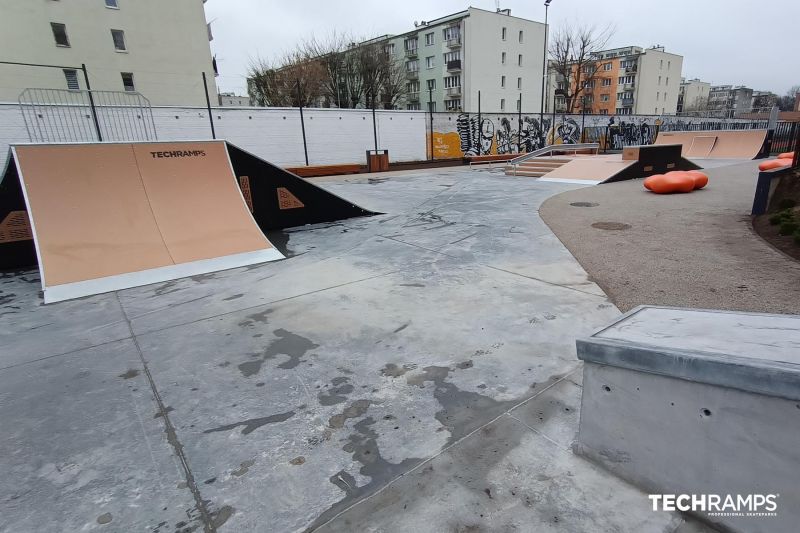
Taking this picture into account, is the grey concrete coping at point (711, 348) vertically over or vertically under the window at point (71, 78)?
under

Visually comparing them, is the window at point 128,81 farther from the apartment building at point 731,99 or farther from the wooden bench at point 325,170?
the apartment building at point 731,99

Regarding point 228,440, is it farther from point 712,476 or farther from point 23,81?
point 23,81

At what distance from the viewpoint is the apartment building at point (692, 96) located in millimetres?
97025

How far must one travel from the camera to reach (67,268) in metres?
5.53

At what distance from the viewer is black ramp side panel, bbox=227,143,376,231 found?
26.9ft

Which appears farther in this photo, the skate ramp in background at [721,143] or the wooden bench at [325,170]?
the skate ramp in background at [721,143]

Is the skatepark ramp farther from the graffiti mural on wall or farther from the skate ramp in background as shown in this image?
the skate ramp in background

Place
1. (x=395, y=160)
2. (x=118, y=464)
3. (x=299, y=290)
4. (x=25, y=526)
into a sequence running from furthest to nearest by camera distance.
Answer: (x=395, y=160)
(x=299, y=290)
(x=118, y=464)
(x=25, y=526)

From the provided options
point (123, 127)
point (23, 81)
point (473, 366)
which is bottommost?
point (473, 366)

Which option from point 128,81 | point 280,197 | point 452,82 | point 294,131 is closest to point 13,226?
point 280,197

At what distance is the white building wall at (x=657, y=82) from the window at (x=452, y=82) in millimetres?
38746

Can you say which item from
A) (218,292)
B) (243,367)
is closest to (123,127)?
(218,292)

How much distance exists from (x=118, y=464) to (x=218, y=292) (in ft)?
9.87

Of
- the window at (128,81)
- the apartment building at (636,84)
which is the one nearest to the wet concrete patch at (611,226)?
the window at (128,81)
